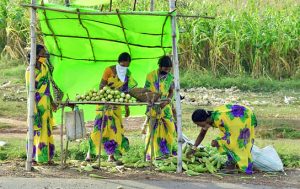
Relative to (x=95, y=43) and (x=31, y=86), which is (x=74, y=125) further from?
(x=95, y=43)

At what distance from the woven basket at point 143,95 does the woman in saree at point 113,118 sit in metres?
0.42

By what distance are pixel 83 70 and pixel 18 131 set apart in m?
2.80

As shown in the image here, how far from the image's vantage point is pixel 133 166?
31.9 ft

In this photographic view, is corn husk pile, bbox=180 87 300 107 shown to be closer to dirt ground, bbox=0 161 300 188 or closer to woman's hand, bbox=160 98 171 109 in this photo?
woman's hand, bbox=160 98 171 109

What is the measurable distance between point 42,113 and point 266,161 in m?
3.24

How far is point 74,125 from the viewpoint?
30.9 feet

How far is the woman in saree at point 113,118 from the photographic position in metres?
9.84

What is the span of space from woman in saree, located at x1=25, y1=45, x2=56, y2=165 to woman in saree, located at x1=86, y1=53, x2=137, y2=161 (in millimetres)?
642

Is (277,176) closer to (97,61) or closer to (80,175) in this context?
(80,175)

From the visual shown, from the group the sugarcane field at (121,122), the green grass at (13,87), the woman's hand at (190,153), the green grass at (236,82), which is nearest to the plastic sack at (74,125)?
the sugarcane field at (121,122)

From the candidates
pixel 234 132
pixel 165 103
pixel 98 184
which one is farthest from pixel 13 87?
pixel 234 132

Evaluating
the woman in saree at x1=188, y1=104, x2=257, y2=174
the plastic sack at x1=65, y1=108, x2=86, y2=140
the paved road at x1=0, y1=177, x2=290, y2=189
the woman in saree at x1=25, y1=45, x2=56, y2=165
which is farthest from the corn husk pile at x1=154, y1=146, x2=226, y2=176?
the woman in saree at x1=25, y1=45, x2=56, y2=165

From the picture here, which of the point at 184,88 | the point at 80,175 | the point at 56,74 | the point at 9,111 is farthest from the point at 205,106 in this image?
the point at 80,175

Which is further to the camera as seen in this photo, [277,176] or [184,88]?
[184,88]
